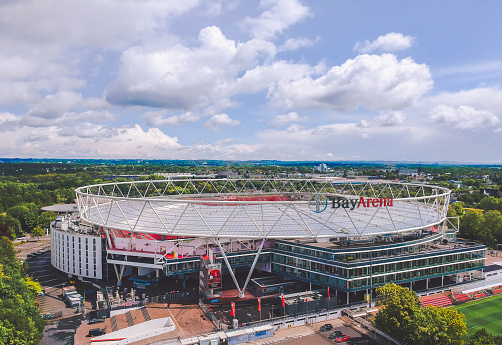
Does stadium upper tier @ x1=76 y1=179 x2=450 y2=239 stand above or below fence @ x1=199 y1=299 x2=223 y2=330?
above

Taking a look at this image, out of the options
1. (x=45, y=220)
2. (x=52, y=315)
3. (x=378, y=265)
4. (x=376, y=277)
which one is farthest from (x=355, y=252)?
(x=45, y=220)

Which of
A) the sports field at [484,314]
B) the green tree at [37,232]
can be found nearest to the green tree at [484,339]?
the sports field at [484,314]

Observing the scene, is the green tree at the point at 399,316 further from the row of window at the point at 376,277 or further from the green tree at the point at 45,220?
the green tree at the point at 45,220

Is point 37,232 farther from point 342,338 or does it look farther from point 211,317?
point 342,338

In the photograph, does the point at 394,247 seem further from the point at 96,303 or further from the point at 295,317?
the point at 96,303

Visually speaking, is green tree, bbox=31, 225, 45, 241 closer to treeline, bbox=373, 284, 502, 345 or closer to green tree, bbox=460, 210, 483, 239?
treeline, bbox=373, 284, 502, 345

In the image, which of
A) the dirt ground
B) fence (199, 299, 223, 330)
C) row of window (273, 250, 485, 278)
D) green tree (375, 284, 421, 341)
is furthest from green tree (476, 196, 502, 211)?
the dirt ground

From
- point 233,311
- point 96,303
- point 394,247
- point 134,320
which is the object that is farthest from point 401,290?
point 96,303
